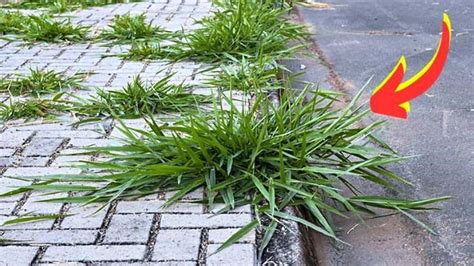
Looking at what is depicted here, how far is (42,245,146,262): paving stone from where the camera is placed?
230 cm

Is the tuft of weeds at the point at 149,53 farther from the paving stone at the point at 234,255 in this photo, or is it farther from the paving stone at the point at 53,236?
the paving stone at the point at 234,255

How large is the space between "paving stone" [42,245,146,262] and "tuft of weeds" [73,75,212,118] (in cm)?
131

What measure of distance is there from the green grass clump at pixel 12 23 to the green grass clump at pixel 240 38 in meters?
1.36

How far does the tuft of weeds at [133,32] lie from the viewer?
17.1ft

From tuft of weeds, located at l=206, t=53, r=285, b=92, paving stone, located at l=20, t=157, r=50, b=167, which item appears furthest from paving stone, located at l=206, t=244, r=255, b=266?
tuft of weeds, located at l=206, t=53, r=285, b=92

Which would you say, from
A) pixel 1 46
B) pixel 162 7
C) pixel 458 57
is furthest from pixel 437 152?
pixel 162 7

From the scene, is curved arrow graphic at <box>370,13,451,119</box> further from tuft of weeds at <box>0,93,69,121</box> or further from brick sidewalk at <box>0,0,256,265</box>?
tuft of weeds at <box>0,93,69,121</box>

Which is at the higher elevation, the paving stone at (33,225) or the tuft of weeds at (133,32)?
the paving stone at (33,225)

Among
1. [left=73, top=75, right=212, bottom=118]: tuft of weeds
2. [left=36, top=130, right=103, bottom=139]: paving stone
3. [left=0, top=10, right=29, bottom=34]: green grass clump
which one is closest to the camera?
[left=36, top=130, right=103, bottom=139]: paving stone

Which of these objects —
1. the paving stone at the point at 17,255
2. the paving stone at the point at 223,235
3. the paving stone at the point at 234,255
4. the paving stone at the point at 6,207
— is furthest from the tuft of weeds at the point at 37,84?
the paving stone at the point at 234,255

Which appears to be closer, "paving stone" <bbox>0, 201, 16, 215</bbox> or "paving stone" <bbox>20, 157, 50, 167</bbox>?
"paving stone" <bbox>0, 201, 16, 215</bbox>

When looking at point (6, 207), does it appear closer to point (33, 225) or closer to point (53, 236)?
point (33, 225)

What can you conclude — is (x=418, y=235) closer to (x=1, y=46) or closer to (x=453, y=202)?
(x=453, y=202)

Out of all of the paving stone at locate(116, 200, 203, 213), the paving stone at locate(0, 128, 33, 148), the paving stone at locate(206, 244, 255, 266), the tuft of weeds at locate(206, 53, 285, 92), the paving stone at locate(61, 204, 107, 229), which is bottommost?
the tuft of weeds at locate(206, 53, 285, 92)
